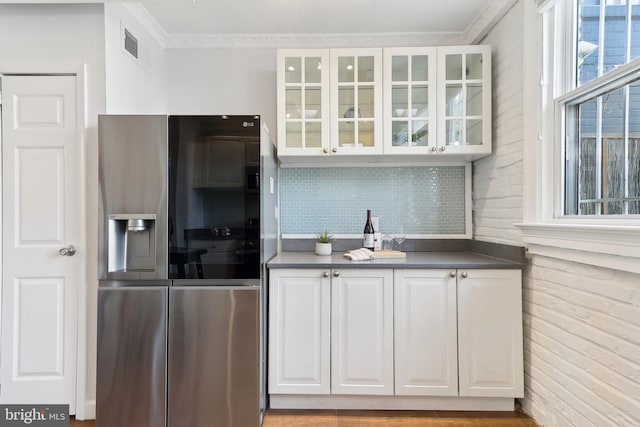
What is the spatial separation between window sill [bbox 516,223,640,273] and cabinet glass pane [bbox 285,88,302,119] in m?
1.62

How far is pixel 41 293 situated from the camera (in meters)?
1.95

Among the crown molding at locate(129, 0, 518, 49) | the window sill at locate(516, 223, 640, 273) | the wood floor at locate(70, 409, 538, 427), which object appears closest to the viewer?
the window sill at locate(516, 223, 640, 273)

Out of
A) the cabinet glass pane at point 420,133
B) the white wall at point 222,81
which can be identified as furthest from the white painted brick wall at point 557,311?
the white wall at point 222,81

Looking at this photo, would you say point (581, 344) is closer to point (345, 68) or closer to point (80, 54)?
point (345, 68)

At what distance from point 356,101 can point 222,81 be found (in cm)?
118

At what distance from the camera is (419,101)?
7.54ft

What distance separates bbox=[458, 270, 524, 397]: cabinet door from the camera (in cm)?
195

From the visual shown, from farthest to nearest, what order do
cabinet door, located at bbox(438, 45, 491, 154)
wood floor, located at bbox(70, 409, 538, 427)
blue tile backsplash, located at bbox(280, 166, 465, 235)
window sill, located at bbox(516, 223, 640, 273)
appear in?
blue tile backsplash, located at bbox(280, 166, 465, 235), cabinet door, located at bbox(438, 45, 491, 154), wood floor, located at bbox(70, 409, 538, 427), window sill, located at bbox(516, 223, 640, 273)

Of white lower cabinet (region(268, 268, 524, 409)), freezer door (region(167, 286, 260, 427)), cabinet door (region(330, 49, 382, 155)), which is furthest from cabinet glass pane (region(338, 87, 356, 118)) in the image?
freezer door (region(167, 286, 260, 427))

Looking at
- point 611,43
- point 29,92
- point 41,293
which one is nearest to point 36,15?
point 29,92

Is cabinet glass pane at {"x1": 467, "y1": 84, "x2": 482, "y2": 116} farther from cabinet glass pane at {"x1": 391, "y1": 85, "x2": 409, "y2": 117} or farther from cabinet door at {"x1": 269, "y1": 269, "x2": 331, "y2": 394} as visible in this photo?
cabinet door at {"x1": 269, "y1": 269, "x2": 331, "y2": 394}

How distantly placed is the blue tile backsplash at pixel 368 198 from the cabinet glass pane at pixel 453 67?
2.28ft

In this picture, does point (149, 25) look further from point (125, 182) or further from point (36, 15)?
point (125, 182)

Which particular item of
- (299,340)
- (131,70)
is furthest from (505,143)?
(131,70)
